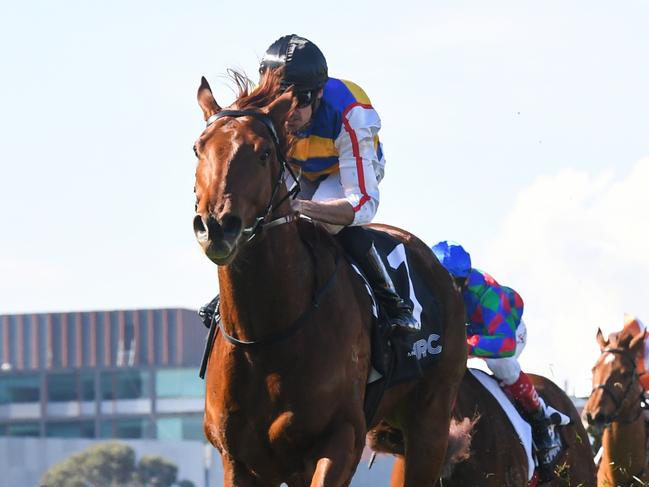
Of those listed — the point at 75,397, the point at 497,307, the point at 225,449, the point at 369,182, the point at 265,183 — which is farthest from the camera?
the point at 75,397

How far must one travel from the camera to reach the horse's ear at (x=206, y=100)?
754 centimetres

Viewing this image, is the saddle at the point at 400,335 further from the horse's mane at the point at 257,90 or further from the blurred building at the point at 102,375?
the blurred building at the point at 102,375

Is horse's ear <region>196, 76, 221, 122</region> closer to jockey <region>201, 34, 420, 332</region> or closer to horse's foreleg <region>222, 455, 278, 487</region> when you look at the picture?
jockey <region>201, 34, 420, 332</region>

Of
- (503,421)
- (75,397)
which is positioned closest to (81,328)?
(75,397)

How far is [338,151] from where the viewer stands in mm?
8289

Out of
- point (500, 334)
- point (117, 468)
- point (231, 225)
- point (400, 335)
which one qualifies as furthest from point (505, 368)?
point (117, 468)

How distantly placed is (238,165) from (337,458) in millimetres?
1413

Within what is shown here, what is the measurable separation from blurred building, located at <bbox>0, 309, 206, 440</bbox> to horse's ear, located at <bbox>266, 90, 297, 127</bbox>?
256ft

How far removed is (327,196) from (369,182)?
1.10 ft

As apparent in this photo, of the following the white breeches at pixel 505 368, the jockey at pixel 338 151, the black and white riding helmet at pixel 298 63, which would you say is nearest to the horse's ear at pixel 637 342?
the white breeches at pixel 505 368

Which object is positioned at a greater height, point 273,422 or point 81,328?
point 273,422

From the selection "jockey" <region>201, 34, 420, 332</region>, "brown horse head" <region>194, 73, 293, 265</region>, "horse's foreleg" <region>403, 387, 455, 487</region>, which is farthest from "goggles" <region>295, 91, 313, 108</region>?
"horse's foreleg" <region>403, 387, 455, 487</region>

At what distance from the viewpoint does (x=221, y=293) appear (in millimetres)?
7496

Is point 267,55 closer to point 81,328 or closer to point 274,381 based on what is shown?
point 274,381
